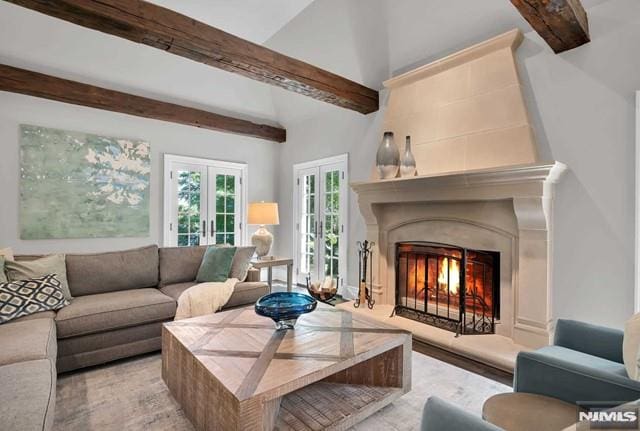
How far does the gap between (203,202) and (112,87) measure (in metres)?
1.94

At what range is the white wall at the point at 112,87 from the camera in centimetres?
371

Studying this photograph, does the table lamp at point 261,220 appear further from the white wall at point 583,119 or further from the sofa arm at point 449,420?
the sofa arm at point 449,420

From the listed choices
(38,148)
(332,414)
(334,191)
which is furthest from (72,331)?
(334,191)

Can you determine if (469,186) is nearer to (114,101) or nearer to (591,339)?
(591,339)

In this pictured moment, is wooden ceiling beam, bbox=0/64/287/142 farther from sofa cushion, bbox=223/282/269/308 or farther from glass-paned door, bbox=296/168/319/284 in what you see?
sofa cushion, bbox=223/282/269/308

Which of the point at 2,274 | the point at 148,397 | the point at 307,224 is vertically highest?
the point at 307,224

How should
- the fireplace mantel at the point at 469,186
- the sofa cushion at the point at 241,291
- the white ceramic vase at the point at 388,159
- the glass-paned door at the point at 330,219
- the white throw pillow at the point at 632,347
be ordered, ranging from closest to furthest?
the white throw pillow at the point at 632,347 < the fireplace mantel at the point at 469,186 < the sofa cushion at the point at 241,291 < the white ceramic vase at the point at 388,159 < the glass-paned door at the point at 330,219

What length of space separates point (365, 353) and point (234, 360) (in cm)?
70

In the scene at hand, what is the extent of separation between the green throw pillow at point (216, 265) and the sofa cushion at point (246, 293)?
20 centimetres

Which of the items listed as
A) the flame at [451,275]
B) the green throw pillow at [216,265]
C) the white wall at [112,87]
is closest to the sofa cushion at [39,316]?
the green throw pillow at [216,265]

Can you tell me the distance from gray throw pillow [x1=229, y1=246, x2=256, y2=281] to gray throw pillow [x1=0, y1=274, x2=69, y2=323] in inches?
57.0

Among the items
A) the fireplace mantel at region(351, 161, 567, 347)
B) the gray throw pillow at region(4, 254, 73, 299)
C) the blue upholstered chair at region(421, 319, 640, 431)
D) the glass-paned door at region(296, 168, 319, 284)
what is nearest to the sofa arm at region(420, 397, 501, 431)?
the blue upholstered chair at region(421, 319, 640, 431)

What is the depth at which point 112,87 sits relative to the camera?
4250 mm

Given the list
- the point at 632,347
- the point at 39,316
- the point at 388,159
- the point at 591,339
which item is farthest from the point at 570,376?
the point at 39,316
